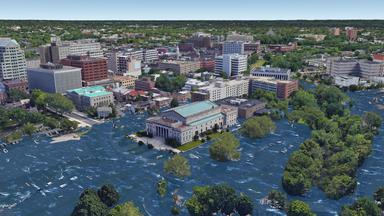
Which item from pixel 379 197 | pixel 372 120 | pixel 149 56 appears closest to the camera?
pixel 379 197

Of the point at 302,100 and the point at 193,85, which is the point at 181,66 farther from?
the point at 302,100

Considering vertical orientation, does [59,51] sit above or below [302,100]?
above

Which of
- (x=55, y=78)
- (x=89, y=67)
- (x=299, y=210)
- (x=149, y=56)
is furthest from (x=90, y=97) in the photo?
(x=149, y=56)

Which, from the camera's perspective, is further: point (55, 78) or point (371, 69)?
point (371, 69)

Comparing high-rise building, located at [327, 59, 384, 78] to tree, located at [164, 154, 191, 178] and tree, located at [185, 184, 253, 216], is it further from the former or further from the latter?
tree, located at [185, 184, 253, 216]

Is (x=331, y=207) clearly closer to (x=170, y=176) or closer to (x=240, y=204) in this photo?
(x=240, y=204)

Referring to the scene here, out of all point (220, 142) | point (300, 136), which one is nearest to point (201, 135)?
point (220, 142)

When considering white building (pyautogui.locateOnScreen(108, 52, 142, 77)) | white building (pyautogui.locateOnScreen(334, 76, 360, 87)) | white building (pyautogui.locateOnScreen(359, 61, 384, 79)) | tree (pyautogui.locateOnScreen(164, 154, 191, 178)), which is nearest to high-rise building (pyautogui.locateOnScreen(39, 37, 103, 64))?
white building (pyautogui.locateOnScreen(108, 52, 142, 77))
